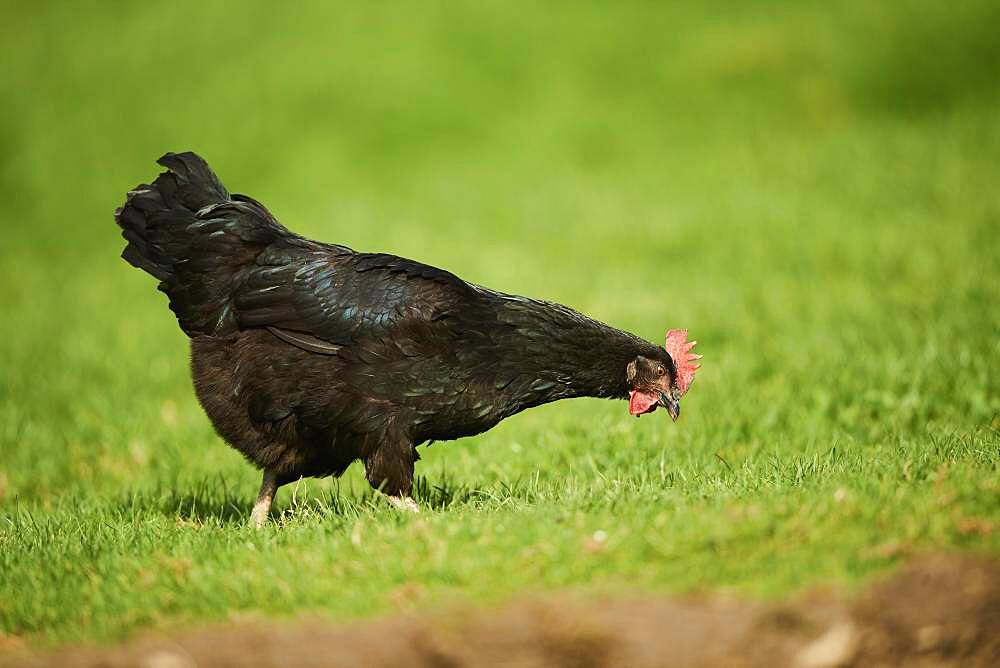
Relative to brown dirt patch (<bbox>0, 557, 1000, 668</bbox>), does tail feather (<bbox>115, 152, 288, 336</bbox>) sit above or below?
above

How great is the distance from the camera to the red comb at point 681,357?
19.7 feet

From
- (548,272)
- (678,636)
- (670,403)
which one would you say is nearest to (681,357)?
(670,403)

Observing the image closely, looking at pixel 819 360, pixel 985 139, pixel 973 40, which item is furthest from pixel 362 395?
pixel 973 40

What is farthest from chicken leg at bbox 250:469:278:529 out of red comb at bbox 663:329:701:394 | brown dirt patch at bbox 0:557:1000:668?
red comb at bbox 663:329:701:394

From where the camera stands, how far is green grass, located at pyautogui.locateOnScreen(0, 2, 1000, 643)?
15.8 ft

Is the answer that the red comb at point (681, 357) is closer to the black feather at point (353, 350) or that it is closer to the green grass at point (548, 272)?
the black feather at point (353, 350)

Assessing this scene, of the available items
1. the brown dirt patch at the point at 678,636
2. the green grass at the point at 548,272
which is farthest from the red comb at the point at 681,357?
the brown dirt patch at the point at 678,636

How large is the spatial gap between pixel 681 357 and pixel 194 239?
2728 millimetres

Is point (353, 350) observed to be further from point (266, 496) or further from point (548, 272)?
point (548, 272)

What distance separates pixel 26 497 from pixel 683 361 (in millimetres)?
4629

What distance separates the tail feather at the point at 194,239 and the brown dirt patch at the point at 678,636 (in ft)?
7.61

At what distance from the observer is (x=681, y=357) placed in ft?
19.8

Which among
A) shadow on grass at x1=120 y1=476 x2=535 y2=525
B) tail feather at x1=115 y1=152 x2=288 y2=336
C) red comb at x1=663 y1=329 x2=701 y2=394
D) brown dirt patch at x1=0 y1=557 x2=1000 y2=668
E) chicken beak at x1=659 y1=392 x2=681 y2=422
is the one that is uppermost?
tail feather at x1=115 y1=152 x2=288 y2=336

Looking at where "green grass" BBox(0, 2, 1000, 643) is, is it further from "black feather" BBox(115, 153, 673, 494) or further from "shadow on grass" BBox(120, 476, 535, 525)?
"black feather" BBox(115, 153, 673, 494)
